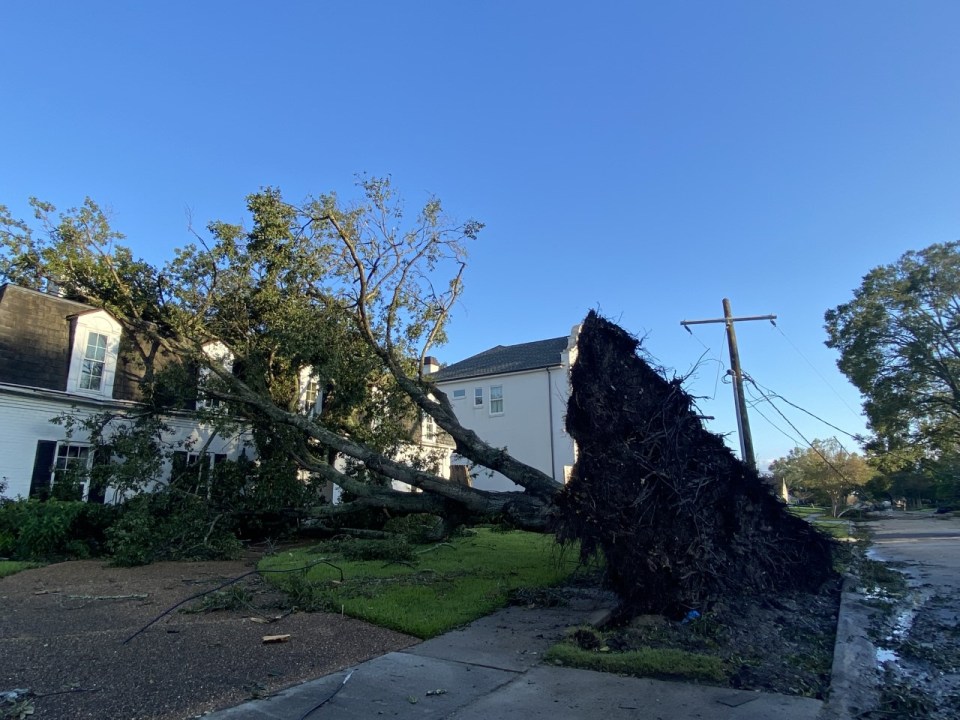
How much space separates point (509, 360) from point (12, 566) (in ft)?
79.6

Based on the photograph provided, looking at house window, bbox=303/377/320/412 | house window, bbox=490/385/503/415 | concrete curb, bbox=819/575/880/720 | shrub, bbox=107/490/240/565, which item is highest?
house window, bbox=490/385/503/415

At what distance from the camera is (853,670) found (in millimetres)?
5336

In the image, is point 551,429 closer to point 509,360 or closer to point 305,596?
point 509,360

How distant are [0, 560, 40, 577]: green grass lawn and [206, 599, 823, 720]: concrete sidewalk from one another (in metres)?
8.03

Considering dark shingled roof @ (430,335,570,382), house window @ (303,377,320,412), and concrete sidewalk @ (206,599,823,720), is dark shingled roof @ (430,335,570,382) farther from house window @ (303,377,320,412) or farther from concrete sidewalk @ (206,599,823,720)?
concrete sidewalk @ (206,599,823,720)

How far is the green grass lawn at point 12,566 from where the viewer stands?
10.1m

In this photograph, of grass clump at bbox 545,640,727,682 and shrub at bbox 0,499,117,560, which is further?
shrub at bbox 0,499,117,560

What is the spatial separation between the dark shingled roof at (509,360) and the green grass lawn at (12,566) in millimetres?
19986

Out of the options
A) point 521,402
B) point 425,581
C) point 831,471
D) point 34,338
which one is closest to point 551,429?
point 521,402

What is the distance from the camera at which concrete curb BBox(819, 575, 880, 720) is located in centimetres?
454

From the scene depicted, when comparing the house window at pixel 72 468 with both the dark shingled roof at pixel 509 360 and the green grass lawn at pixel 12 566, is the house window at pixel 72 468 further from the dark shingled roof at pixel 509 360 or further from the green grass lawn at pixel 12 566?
the dark shingled roof at pixel 509 360

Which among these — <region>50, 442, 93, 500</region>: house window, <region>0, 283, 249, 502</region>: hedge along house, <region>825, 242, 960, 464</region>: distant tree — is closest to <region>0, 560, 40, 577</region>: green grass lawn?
<region>50, 442, 93, 500</region>: house window

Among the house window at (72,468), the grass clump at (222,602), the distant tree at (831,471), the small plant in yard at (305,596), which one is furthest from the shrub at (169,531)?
the distant tree at (831,471)

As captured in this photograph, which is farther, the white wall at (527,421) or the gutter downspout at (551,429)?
the white wall at (527,421)
